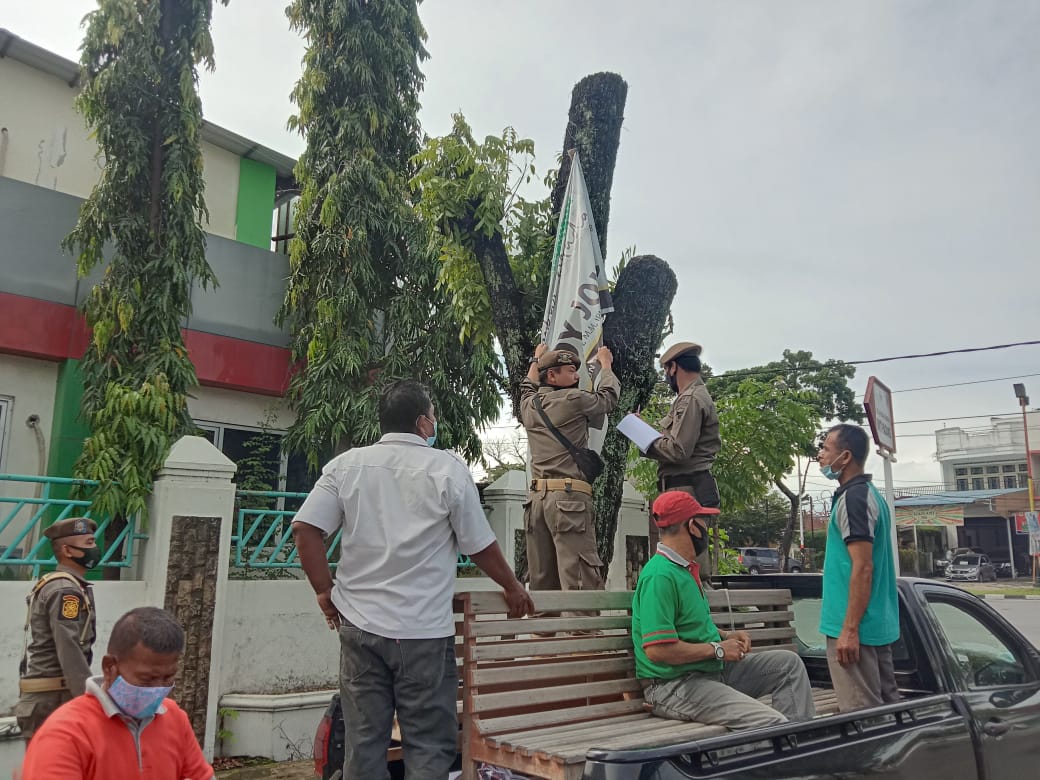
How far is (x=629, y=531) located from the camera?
931 centimetres

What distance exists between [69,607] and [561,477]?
266 cm

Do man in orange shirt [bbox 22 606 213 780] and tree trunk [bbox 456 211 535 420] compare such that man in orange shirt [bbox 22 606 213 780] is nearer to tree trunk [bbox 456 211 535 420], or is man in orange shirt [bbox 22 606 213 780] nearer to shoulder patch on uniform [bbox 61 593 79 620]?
shoulder patch on uniform [bbox 61 593 79 620]

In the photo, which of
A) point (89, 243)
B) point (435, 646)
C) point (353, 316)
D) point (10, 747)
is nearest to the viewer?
point (435, 646)

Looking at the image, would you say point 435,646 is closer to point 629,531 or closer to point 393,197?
point 629,531

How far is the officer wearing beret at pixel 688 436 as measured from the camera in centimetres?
454

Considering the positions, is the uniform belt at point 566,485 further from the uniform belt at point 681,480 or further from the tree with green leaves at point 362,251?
the tree with green leaves at point 362,251

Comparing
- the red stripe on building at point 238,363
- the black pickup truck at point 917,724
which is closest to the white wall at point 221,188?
the red stripe on building at point 238,363

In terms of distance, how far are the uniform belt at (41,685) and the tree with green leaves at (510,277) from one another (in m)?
4.01

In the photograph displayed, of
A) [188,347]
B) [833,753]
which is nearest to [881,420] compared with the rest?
[833,753]

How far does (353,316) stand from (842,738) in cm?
819

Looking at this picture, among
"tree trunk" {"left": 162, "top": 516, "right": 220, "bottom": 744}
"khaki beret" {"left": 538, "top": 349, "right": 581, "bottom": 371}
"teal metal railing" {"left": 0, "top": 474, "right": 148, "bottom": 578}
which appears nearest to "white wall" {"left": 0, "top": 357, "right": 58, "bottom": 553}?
"teal metal railing" {"left": 0, "top": 474, "right": 148, "bottom": 578}

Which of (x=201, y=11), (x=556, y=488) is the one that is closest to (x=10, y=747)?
(x=556, y=488)

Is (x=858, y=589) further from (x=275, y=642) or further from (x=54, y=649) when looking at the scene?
(x=275, y=642)

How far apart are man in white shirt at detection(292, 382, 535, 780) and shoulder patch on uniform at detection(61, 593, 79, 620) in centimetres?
173
